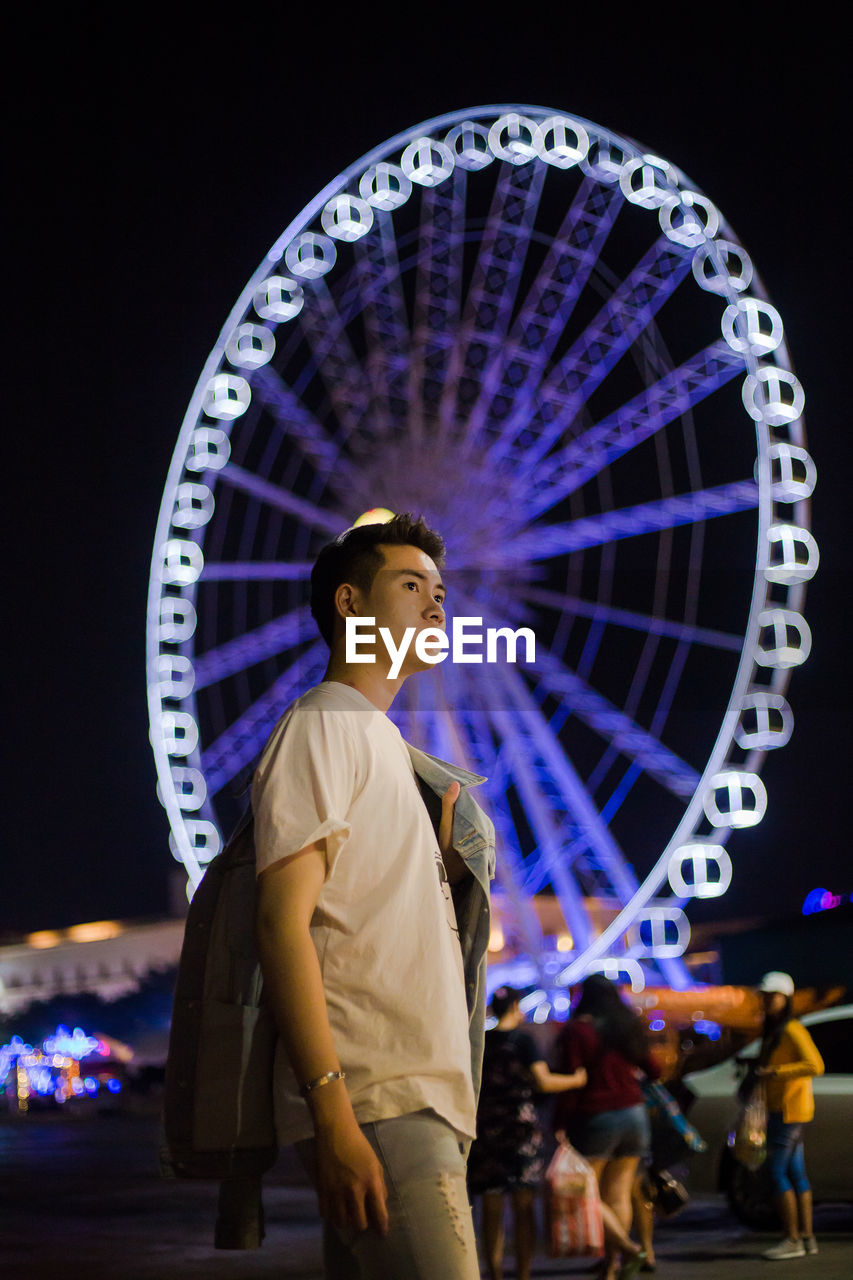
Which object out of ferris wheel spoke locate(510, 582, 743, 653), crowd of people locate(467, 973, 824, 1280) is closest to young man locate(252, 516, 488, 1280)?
→ crowd of people locate(467, 973, 824, 1280)

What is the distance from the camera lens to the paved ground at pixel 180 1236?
722cm

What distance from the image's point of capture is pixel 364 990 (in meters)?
2.17

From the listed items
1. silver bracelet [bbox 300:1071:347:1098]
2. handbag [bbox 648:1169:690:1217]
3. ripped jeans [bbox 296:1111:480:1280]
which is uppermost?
silver bracelet [bbox 300:1071:347:1098]

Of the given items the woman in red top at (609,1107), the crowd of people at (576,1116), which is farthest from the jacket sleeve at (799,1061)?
the woman in red top at (609,1107)

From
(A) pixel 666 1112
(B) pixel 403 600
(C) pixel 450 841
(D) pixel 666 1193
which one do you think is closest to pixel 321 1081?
(C) pixel 450 841

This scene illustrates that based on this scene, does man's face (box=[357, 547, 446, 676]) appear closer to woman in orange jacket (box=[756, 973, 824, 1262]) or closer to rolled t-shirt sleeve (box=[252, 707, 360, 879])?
rolled t-shirt sleeve (box=[252, 707, 360, 879])

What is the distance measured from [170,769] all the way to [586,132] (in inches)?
284

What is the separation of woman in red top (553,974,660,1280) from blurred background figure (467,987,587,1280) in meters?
0.09

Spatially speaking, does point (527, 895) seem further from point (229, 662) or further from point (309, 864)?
point (309, 864)

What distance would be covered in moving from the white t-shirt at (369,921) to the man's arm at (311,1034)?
2.0 inches

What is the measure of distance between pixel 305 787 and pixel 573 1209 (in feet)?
15.4

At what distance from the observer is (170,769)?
640 inches

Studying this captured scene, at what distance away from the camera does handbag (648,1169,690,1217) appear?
7.50 m

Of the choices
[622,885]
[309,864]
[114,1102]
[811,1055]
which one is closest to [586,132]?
[622,885]
